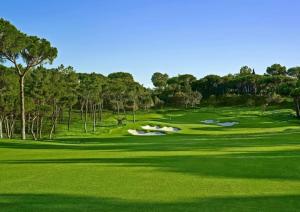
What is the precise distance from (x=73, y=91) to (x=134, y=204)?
8639 centimetres

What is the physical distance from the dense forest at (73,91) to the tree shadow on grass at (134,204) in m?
38.8

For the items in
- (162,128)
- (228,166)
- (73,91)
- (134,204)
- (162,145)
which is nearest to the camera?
(134,204)

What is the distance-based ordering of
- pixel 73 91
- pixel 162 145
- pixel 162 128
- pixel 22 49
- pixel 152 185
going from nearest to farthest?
pixel 152 185, pixel 162 145, pixel 22 49, pixel 162 128, pixel 73 91

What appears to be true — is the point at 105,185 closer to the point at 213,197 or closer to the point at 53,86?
the point at 213,197

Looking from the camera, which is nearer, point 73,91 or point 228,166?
point 228,166

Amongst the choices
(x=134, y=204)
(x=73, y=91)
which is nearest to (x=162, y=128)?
(x=73, y=91)

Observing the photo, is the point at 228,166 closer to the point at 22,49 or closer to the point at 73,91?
the point at 22,49

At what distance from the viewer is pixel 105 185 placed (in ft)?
42.8

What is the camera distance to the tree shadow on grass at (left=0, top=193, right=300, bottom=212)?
9.91 meters

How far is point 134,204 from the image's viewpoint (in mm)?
10328

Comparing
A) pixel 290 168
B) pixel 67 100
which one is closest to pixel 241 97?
pixel 67 100

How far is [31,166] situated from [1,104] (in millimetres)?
52006

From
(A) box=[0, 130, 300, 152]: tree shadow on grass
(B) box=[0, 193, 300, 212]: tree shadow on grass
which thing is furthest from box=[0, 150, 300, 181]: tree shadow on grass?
(A) box=[0, 130, 300, 152]: tree shadow on grass

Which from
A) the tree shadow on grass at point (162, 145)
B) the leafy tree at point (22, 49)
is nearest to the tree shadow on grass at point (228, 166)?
the tree shadow on grass at point (162, 145)
